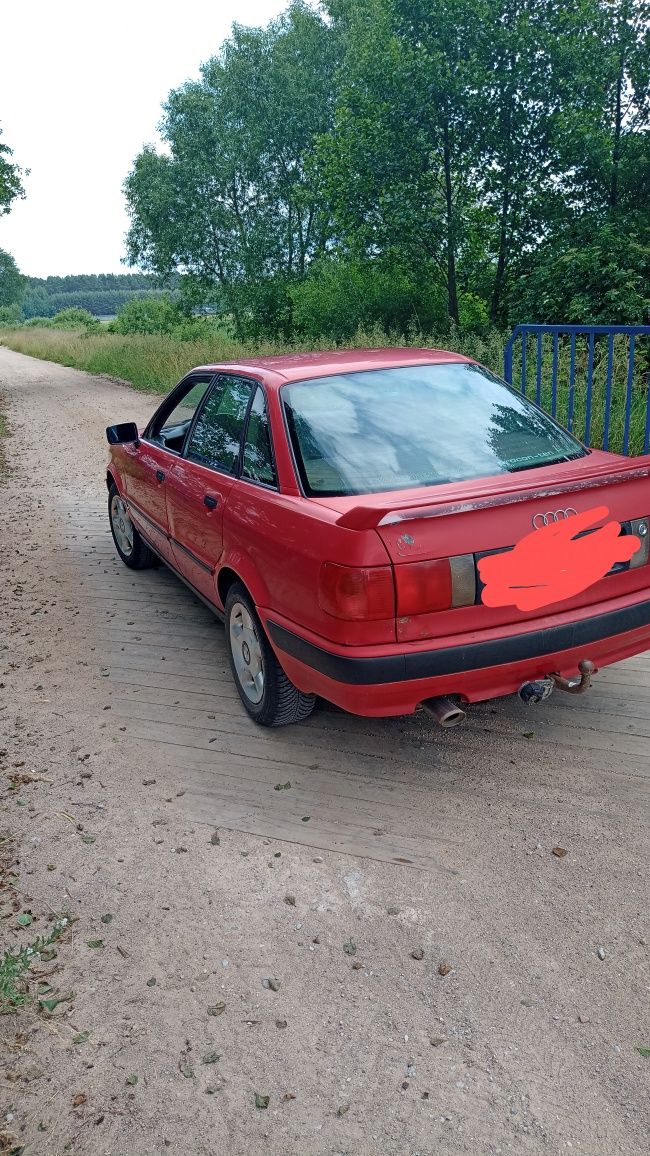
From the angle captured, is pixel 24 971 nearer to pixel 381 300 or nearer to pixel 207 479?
pixel 207 479

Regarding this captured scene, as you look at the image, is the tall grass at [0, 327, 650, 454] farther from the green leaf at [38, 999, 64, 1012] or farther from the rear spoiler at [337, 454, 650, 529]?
the green leaf at [38, 999, 64, 1012]

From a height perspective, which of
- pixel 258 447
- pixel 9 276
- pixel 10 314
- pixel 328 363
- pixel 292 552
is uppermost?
pixel 9 276

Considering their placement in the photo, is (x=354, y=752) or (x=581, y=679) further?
(x=354, y=752)

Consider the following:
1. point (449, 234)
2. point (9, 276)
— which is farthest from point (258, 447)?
point (9, 276)

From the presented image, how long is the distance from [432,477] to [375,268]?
18.8 m

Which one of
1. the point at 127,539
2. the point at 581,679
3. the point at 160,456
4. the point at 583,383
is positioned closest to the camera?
the point at 581,679

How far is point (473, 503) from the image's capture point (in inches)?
117

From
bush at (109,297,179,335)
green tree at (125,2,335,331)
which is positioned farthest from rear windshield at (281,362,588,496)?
bush at (109,297,179,335)

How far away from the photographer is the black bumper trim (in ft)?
9.95

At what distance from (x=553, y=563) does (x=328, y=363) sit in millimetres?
1614

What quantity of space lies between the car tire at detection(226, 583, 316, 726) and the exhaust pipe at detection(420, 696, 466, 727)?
0.75 m

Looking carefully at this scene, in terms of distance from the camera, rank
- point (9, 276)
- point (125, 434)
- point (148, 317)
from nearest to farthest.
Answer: point (125, 434) < point (148, 317) < point (9, 276)

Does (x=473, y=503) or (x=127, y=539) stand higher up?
(x=473, y=503)

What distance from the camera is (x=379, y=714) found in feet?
10.4
